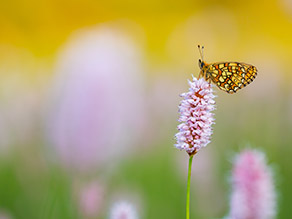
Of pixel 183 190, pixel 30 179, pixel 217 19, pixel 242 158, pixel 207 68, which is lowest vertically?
pixel 183 190

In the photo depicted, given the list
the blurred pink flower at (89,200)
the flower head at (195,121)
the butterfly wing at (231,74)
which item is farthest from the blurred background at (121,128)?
the flower head at (195,121)

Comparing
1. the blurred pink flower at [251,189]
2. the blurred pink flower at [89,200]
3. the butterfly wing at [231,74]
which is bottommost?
the blurred pink flower at [89,200]

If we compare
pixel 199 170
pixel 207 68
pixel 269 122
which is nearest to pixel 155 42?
pixel 269 122

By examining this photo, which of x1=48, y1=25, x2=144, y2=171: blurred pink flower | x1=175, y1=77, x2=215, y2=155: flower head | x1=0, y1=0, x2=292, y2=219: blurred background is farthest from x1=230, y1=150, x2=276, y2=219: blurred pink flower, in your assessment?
x1=48, y1=25, x2=144, y2=171: blurred pink flower

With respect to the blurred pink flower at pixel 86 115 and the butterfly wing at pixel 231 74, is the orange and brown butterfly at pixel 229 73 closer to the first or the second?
the butterfly wing at pixel 231 74

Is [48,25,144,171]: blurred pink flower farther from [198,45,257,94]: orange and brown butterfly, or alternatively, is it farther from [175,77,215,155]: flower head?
[175,77,215,155]: flower head

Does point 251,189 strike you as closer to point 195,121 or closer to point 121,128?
point 195,121

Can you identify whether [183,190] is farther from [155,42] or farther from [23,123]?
[155,42]
